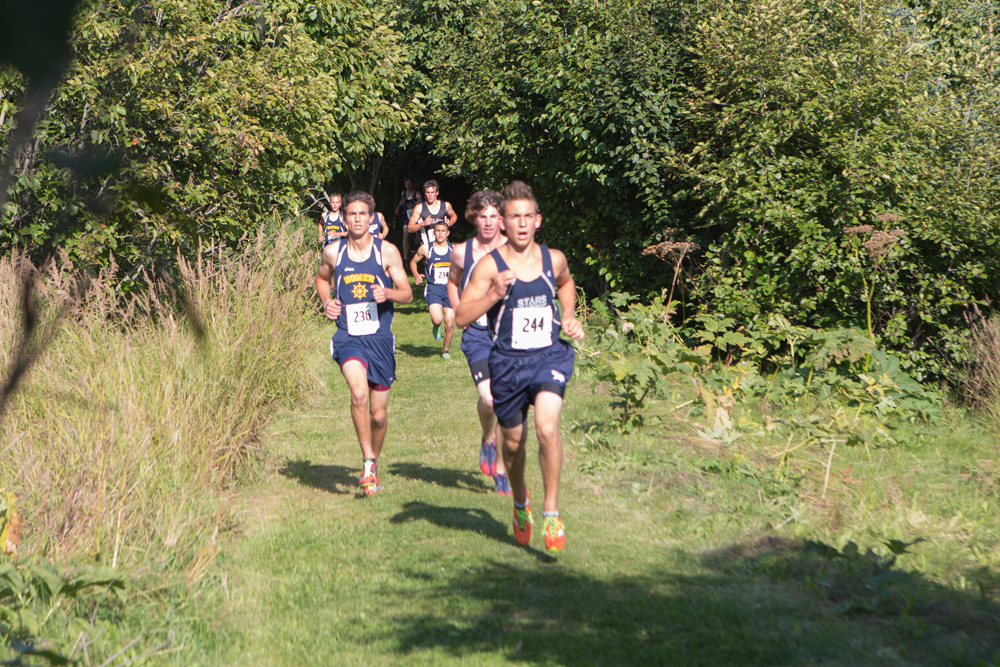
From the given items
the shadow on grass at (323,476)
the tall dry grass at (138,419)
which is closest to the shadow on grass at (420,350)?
the tall dry grass at (138,419)

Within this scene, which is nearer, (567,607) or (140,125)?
(567,607)

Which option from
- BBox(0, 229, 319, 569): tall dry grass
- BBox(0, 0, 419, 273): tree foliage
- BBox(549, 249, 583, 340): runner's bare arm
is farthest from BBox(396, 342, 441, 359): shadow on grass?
BBox(549, 249, 583, 340): runner's bare arm

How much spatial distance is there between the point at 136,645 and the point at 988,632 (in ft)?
11.9

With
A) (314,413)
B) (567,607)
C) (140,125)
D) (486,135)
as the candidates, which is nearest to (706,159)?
(486,135)

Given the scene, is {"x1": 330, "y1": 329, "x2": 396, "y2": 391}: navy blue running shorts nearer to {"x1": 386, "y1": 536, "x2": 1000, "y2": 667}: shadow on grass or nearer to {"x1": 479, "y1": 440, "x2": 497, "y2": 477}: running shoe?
{"x1": 479, "y1": 440, "x2": 497, "y2": 477}: running shoe

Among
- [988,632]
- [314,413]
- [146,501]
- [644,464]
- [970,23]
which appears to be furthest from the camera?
[970,23]

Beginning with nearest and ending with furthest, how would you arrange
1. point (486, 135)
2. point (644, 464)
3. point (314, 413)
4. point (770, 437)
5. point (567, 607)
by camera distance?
point (567, 607), point (644, 464), point (770, 437), point (314, 413), point (486, 135)

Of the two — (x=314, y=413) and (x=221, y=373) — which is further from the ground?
(x=221, y=373)

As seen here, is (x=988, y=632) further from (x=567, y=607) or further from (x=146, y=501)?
(x=146, y=501)

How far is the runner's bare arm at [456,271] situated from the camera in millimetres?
6996

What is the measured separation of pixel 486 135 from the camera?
15.4 m

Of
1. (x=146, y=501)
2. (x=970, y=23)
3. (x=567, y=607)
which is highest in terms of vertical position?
(x=970, y=23)

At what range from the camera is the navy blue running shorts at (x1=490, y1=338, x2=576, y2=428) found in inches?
207

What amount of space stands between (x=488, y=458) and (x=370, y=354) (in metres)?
1.28
